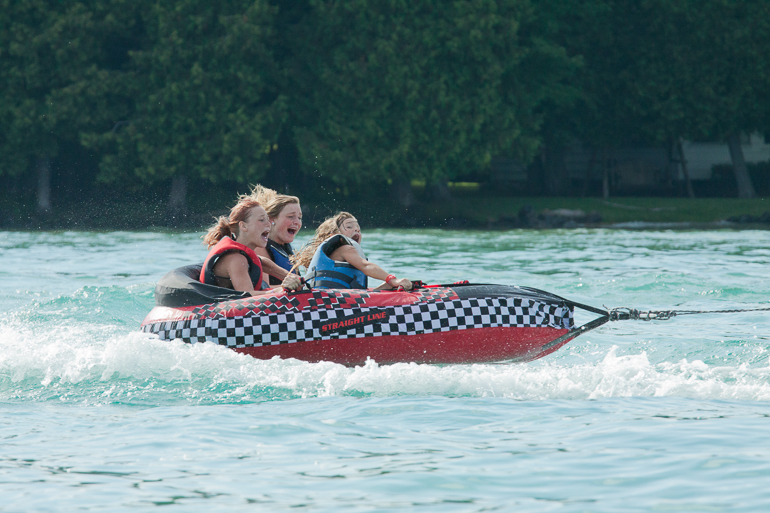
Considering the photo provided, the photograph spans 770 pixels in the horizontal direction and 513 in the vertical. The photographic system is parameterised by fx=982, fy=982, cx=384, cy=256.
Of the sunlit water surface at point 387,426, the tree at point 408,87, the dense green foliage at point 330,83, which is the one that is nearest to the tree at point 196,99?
the dense green foliage at point 330,83

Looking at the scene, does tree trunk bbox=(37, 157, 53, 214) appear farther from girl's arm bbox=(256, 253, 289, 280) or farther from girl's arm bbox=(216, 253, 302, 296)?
girl's arm bbox=(216, 253, 302, 296)

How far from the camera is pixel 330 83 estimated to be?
1136 inches

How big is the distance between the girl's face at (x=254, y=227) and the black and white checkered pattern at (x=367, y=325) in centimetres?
75

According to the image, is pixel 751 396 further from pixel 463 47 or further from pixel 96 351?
pixel 463 47

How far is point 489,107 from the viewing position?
29125mm

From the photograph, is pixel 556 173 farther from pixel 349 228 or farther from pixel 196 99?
pixel 349 228

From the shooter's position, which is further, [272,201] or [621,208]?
[621,208]

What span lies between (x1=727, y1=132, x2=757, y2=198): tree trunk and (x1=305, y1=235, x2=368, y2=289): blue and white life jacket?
26.6 m

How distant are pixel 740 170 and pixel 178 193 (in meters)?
18.0

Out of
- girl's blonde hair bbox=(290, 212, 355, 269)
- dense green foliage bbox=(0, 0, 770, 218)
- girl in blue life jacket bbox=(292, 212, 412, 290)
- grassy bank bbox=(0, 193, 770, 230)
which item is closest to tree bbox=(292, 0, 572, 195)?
dense green foliage bbox=(0, 0, 770, 218)

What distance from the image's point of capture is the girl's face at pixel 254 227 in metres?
7.53

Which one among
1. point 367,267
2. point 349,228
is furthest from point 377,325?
point 349,228

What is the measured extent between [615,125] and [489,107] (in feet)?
17.4

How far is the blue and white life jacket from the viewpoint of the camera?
7.54 m
